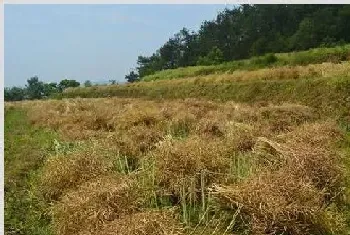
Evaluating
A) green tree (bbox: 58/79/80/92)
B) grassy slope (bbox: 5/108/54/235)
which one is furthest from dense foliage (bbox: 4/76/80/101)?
grassy slope (bbox: 5/108/54/235)

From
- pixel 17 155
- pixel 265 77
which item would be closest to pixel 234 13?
pixel 265 77

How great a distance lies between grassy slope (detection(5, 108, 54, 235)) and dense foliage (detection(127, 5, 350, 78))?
26.3m

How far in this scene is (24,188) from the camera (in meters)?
8.98

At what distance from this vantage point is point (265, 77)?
22.8 metres

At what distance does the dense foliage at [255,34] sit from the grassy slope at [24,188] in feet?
86.2

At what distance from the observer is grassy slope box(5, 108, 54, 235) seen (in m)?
7.16

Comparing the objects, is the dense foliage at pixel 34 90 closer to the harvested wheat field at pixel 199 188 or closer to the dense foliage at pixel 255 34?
the dense foliage at pixel 255 34

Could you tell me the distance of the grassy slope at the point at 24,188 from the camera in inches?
282

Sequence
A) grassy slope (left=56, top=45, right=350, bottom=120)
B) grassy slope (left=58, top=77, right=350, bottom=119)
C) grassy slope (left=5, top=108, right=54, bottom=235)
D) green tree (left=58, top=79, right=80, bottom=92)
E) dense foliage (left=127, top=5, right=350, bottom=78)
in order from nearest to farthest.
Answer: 1. grassy slope (left=5, top=108, right=54, bottom=235)
2. grassy slope (left=58, top=77, right=350, bottom=119)
3. grassy slope (left=56, top=45, right=350, bottom=120)
4. dense foliage (left=127, top=5, right=350, bottom=78)
5. green tree (left=58, top=79, right=80, bottom=92)

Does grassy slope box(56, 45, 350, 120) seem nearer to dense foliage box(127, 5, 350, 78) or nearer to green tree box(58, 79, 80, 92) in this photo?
dense foliage box(127, 5, 350, 78)

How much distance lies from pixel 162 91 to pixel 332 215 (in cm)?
2571

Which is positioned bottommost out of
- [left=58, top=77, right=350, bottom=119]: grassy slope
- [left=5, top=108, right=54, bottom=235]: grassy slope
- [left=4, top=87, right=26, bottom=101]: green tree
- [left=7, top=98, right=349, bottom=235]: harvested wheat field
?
[left=4, top=87, right=26, bottom=101]: green tree

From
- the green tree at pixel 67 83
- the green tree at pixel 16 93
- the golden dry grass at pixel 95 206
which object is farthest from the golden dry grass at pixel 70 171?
the green tree at pixel 16 93

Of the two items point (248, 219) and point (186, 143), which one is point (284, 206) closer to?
point (248, 219)
